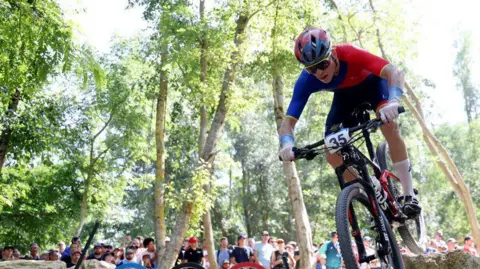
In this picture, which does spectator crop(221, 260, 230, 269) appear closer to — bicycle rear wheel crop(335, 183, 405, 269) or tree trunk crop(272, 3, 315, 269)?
tree trunk crop(272, 3, 315, 269)

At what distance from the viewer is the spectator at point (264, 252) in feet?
42.0

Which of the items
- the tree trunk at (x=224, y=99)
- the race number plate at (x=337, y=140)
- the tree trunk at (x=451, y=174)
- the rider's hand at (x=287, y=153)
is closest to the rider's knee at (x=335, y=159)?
the rider's hand at (x=287, y=153)

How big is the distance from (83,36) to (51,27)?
0.53m

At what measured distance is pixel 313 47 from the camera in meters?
4.43

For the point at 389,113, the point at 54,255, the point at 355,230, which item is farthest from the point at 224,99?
the point at 389,113

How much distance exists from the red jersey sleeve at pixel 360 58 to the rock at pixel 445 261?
2.60m

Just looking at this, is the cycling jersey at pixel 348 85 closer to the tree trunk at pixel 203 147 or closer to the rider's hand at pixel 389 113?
the rider's hand at pixel 389 113

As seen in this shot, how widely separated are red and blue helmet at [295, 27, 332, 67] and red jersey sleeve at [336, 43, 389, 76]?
0.42 meters

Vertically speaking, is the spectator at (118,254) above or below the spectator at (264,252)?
above

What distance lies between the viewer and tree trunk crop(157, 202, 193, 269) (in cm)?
1255

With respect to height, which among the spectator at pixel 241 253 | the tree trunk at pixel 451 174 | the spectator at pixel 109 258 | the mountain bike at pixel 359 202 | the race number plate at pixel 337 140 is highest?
the tree trunk at pixel 451 174

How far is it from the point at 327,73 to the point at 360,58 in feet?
1.35

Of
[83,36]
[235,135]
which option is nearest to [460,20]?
[235,135]

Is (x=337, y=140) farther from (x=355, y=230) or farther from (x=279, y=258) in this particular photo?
(x=279, y=258)
